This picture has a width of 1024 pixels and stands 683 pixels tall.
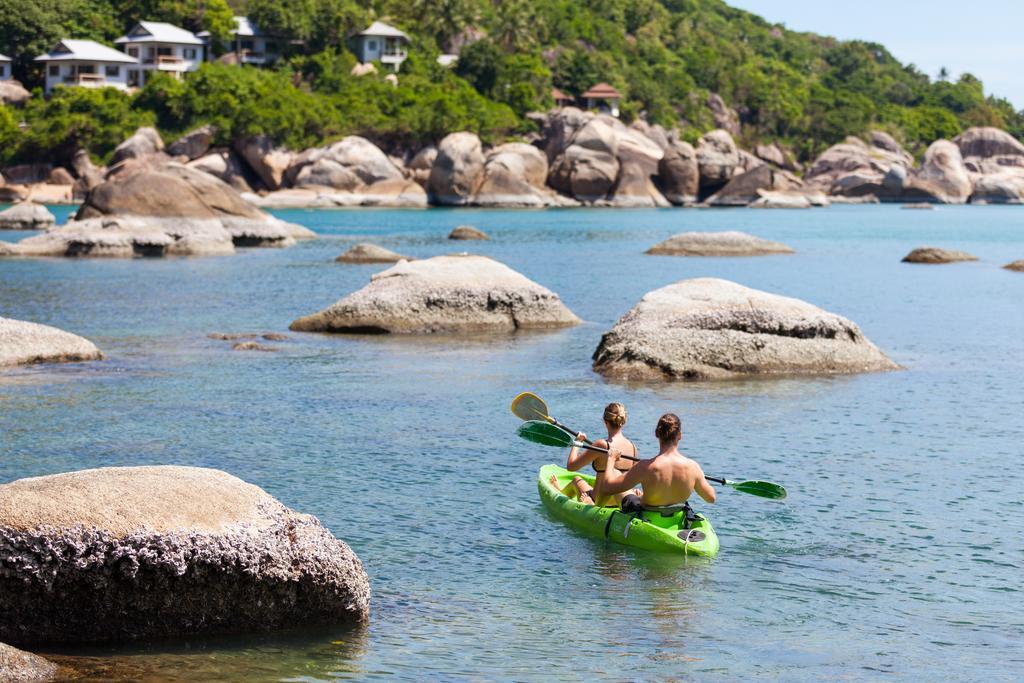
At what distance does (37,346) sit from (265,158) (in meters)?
78.8

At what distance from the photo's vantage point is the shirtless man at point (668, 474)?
12.0 meters

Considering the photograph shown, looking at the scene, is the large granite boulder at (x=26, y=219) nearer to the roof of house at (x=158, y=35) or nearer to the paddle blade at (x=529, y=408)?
the roof of house at (x=158, y=35)

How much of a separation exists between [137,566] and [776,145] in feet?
452

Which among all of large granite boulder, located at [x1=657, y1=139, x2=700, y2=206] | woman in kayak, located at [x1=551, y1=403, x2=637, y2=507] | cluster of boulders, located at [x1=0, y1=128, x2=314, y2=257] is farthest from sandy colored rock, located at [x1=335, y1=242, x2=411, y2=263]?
large granite boulder, located at [x1=657, y1=139, x2=700, y2=206]

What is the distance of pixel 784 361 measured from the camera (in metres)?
22.2

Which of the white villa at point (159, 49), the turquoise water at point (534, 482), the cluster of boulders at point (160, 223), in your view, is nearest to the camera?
the turquoise water at point (534, 482)

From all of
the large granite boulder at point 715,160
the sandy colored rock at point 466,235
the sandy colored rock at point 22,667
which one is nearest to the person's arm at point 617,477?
the sandy colored rock at point 22,667

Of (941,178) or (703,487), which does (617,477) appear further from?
(941,178)

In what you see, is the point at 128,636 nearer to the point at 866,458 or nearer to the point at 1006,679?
the point at 1006,679

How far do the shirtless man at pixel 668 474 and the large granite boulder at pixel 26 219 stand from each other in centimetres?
5631

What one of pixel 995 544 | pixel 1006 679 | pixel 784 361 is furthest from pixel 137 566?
pixel 784 361

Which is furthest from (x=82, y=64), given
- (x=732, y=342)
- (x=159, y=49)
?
(x=732, y=342)

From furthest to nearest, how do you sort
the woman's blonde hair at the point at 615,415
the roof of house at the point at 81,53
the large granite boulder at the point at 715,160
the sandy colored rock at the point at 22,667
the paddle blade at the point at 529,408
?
the large granite boulder at the point at 715,160 < the roof of house at the point at 81,53 < the paddle blade at the point at 529,408 < the woman's blonde hair at the point at 615,415 < the sandy colored rock at the point at 22,667

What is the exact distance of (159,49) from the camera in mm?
114938
